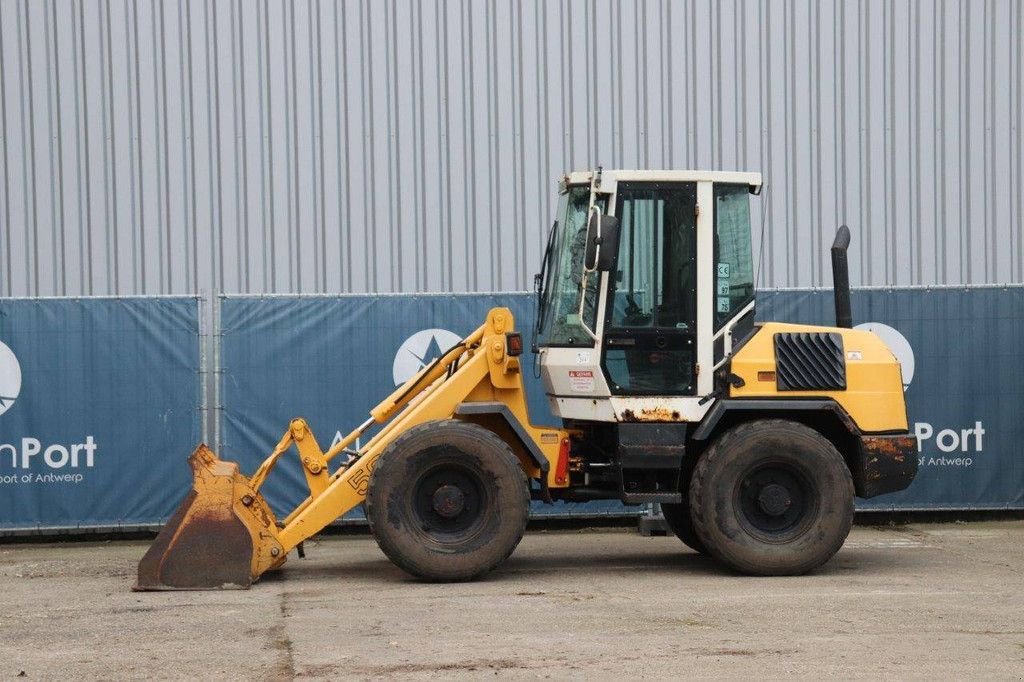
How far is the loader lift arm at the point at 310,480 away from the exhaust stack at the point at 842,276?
2505 millimetres

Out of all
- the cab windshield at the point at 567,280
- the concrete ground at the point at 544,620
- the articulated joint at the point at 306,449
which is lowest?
the concrete ground at the point at 544,620

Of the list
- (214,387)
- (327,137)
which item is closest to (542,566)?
(214,387)

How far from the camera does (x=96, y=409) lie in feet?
42.0

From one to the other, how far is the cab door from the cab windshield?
0.21 metres

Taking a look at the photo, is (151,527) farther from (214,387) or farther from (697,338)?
(697,338)

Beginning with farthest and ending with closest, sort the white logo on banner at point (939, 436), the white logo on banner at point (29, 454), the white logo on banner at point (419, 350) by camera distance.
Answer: the white logo on banner at point (939, 436)
the white logo on banner at point (419, 350)
the white logo on banner at point (29, 454)

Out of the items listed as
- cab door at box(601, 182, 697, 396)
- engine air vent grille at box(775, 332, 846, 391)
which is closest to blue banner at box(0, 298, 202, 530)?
cab door at box(601, 182, 697, 396)

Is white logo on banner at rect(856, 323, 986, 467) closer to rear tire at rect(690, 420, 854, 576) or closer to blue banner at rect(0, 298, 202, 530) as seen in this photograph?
rear tire at rect(690, 420, 854, 576)

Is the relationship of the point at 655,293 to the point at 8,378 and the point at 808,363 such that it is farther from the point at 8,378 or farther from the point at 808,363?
the point at 8,378

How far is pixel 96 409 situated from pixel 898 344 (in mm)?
7508

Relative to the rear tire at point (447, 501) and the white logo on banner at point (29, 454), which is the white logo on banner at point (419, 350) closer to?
the white logo on banner at point (29, 454)

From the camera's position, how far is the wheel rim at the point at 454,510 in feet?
33.4

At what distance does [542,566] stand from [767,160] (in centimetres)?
657

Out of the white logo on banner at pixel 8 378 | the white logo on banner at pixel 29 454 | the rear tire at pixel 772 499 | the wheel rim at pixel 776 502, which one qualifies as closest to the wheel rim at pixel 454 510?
the rear tire at pixel 772 499
